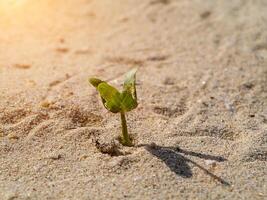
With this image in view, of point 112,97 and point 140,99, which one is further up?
point 112,97

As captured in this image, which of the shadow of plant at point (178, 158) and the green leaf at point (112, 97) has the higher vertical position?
the green leaf at point (112, 97)

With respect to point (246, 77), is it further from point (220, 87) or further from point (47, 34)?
point (47, 34)

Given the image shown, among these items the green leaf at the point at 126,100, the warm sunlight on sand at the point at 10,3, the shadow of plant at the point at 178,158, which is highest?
the warm sunlight on sand at the point at 10,3

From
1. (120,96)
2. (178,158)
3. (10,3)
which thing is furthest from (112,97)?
(10,3)

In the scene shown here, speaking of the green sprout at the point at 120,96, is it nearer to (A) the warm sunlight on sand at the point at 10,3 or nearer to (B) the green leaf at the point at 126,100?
(B) the green leaf at the point at 126,100

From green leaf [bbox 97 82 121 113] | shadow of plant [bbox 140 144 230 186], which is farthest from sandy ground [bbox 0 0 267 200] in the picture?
green leaf [bbox 97 82 121 113]

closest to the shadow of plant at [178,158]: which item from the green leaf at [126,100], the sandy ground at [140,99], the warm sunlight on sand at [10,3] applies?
the sandy ground at [140,99]

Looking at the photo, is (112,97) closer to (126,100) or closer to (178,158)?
(126,100)

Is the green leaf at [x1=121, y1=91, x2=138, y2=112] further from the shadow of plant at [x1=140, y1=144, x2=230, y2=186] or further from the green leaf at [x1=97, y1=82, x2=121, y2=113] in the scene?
the shadow of plant at [x1=140, y1=144, x2=230, y2=186]
